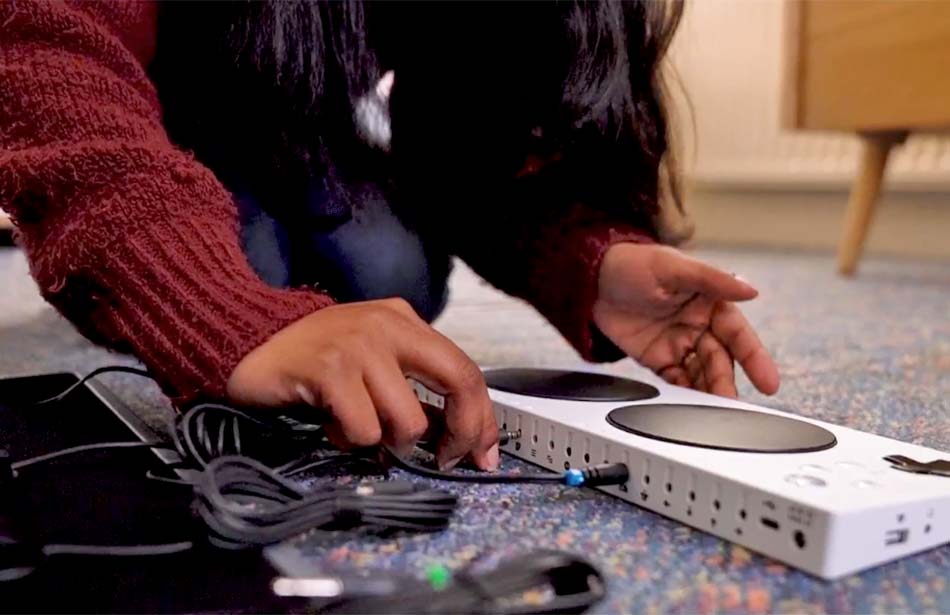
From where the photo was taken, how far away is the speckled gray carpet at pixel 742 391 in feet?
1.22

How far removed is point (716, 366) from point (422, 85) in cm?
36

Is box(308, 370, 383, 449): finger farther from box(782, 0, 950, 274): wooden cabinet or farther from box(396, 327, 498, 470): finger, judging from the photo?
box(782, 0, 950, 274): wooden cabinet

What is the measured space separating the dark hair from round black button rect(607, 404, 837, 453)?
0.24 meters

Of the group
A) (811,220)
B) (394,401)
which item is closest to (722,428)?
(394,401)

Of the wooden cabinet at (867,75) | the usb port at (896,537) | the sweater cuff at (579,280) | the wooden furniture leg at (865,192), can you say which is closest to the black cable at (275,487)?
the usb port at (896,537)

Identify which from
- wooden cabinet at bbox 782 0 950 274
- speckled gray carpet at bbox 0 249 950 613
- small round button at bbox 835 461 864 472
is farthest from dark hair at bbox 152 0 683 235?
wooden cabinet at bbox 782 0 950 274

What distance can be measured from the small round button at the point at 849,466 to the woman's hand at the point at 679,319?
191 mm

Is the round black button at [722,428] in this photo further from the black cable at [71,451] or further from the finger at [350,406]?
the black cable at [71,451]

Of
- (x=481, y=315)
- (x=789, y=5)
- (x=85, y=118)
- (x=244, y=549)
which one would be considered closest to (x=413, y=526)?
(x=244, y=549)

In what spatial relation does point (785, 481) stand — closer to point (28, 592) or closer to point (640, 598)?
point (640, 598)

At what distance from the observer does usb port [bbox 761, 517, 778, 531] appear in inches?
15.0

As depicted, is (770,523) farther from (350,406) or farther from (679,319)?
(679,319)

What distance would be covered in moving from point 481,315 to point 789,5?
98 cm

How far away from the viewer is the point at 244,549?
0.39 m
